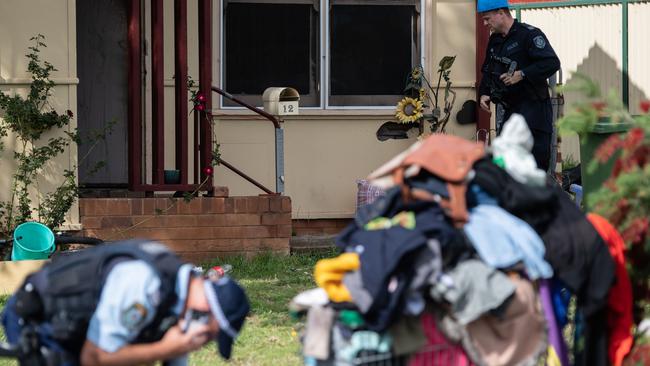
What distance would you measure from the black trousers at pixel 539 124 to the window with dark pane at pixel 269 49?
2.74 metres

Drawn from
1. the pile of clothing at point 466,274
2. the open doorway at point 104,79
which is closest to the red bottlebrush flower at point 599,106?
the pile of clothing at point 466,274

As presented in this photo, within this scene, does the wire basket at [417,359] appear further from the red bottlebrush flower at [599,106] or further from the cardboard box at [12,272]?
the cardboard box at [12,272]

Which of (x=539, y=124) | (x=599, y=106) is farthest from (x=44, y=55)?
(x=599, y=106)

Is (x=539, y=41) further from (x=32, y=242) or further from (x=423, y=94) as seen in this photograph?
(x=32, y=242)

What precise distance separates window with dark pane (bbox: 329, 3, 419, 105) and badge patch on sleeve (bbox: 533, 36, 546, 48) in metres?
2.48

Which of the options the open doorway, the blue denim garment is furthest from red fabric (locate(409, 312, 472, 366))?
the open doorway

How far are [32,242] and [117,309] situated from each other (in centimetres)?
485

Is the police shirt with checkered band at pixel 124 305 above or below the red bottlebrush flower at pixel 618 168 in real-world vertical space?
below

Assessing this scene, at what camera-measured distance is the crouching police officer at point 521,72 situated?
26.7 feet

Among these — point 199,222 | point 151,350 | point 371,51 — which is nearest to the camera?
point 151,350

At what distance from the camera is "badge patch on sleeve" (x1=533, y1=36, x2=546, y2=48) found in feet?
26.9

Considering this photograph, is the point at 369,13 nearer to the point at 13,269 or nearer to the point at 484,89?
the point at 484,89

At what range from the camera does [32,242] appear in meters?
8.54

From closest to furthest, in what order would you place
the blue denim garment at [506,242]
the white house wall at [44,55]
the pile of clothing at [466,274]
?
1. the pile of clothing at [466,274]
2. the blue denim garment at [506,242]
3. the white house wall at [44,55]
